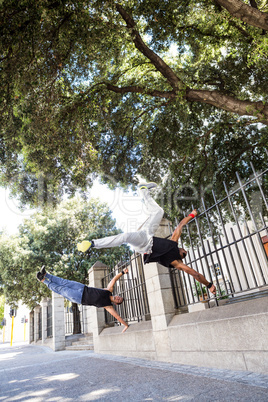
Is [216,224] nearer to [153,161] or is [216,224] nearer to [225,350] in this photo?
[153,161]

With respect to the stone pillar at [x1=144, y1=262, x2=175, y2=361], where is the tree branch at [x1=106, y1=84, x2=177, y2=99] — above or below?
above

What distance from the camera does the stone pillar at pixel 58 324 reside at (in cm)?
1497

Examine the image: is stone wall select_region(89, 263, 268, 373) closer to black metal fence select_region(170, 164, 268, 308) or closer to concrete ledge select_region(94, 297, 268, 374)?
concrete ledge select_region(94, 297, 268, 374)

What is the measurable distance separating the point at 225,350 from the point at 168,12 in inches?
362

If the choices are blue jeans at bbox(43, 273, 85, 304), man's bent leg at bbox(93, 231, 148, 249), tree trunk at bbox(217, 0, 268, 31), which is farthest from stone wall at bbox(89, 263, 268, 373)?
tree trunk at bbox(217, 0, 268, 31)

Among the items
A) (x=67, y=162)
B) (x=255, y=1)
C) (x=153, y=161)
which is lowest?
(x=67, y=162)

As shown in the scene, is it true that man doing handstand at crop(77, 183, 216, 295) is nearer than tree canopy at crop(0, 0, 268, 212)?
Yes

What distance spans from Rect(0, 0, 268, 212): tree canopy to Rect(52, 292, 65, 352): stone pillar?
23.0 ft

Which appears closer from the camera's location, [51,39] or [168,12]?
[51,39]

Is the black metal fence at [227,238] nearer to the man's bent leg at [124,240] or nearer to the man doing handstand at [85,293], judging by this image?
the man's bent leg at [124,240]

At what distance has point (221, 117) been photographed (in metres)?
11.8

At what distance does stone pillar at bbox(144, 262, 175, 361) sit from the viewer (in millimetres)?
5727

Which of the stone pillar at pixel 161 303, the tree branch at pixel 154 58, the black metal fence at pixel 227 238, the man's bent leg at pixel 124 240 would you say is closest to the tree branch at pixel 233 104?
the tree branch at pixel 154 58

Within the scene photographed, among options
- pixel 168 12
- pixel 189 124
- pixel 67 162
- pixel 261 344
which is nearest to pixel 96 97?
pixel 67 162
